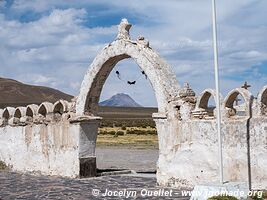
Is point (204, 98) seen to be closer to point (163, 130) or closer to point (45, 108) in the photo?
point (163, 130)

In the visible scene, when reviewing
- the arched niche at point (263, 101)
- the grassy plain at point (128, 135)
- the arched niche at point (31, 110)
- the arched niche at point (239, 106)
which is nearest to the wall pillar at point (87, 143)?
the arched niche at point (31, 110)

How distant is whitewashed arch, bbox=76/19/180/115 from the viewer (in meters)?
13.2

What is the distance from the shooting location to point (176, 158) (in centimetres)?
1308

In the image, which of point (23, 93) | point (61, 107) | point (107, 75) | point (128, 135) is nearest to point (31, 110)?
point (61, 107)

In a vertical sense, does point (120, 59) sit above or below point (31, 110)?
above

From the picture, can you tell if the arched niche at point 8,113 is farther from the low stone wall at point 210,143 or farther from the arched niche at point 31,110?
the low stone wall at point 210,143

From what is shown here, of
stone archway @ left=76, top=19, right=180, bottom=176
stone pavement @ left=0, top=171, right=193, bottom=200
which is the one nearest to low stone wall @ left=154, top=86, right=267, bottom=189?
stone archway @ left=76, top=19, right=180, bottom=176

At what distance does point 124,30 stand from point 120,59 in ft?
3.10

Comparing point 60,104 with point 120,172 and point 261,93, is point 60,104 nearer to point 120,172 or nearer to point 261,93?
point 120,172

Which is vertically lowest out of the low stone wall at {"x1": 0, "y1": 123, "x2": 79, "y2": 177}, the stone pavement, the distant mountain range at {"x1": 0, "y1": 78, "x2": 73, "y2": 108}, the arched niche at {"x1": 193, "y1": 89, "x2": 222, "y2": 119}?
the stone pavement

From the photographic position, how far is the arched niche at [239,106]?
11523 mm

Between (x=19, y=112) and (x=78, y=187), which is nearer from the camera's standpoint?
(x=78, y=187)

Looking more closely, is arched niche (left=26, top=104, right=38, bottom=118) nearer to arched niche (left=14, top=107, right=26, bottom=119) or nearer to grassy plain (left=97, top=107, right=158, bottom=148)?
arched niche (left=14, top=107, right=26, bottom=119)

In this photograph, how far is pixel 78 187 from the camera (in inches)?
544
